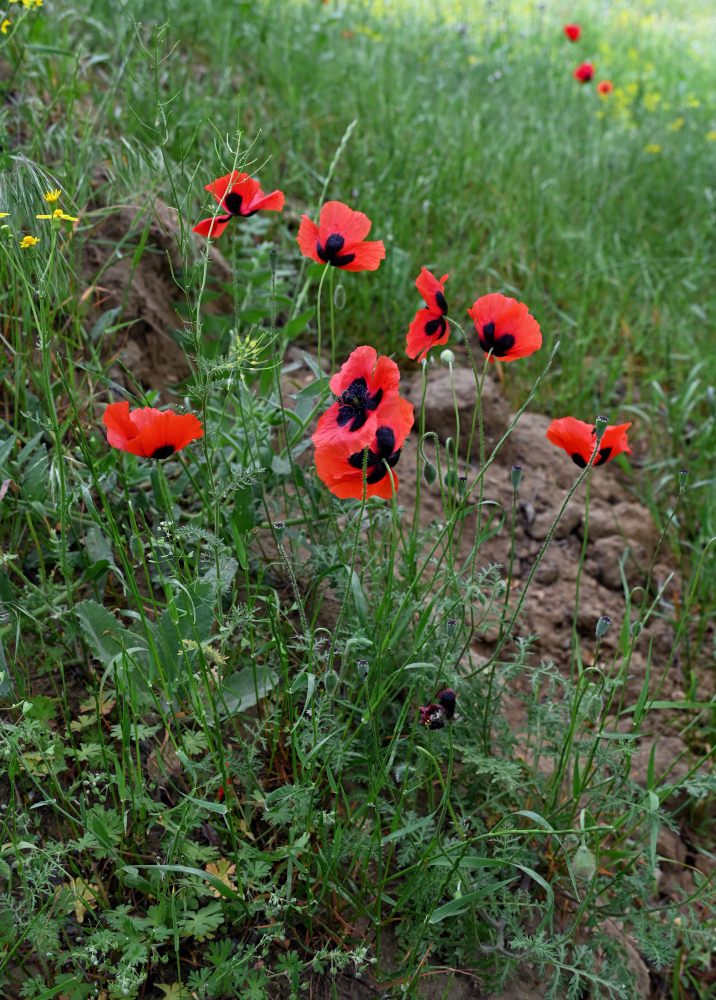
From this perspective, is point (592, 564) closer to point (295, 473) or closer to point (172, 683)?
point (295, 473)

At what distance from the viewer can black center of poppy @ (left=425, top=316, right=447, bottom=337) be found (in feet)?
4.74

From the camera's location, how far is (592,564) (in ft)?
7.82

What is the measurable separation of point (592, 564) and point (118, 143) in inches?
73.0

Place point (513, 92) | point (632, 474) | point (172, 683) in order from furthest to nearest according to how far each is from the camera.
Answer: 1. point (513, 92)
2. point (632, 474)
3. point (172, 683)

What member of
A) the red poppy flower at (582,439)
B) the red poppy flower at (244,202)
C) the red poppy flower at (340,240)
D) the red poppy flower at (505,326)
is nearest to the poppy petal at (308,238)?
the red poppy flower at (340,240)

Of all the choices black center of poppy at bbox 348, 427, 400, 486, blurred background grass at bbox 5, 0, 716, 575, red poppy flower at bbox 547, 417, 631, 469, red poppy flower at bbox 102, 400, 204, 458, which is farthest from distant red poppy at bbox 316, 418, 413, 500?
blurred background grass at bbox 5, 0, 716, 575

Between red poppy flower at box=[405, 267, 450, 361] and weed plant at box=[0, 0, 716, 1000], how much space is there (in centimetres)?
7

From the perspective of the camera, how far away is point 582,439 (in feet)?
4.73

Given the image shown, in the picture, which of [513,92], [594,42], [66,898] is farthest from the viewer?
[594,42]

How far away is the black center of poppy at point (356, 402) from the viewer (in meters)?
1.25

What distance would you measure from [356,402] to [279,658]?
0.48m

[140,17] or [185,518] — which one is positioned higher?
[140,17]

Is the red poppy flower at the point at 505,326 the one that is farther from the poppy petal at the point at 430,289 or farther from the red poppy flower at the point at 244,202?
the red poppy flower at the point at 244,202

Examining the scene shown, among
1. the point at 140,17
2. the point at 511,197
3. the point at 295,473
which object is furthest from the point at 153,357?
the point at 511,197
